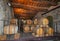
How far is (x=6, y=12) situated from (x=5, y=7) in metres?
0.10

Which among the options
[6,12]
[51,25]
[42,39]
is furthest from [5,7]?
[42,39]

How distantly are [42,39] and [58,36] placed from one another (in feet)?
0.53

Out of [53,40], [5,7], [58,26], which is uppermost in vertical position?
[5,7]

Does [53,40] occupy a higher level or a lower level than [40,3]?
lower

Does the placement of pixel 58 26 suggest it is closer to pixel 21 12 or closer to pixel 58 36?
pixel 58 36

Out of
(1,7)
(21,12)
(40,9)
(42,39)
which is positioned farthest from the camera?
(21,12)

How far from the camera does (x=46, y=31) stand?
4.79 ft

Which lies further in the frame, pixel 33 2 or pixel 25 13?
pixel 25 13

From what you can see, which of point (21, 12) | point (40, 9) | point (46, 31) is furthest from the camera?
point (21, 12)

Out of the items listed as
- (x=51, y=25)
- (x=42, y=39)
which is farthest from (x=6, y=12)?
(x=42, y=39)

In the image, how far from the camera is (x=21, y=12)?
449cm

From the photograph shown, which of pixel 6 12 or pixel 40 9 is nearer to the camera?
pixel 6 12

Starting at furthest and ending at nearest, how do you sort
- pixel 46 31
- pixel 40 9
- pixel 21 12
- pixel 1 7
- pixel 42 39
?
pixel 21 12 < pixel 40 9 < pixel 1 7 < pixel 46 31 < pixel 42 39

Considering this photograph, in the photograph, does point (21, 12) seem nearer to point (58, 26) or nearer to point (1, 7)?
point (1, 7)
